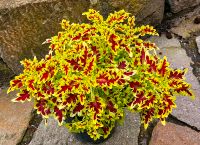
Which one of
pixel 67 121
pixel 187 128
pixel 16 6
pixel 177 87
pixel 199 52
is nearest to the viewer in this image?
pixel 177 87

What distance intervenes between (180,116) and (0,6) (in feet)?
5.09

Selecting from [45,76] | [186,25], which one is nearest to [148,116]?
[45,76]

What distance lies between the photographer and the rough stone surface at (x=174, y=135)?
2582mm

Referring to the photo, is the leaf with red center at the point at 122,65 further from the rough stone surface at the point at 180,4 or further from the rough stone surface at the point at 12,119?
the rough stone surface at the point at 180,4

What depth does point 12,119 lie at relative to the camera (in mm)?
2953

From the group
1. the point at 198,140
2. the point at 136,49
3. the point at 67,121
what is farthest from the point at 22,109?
the point at 198,140

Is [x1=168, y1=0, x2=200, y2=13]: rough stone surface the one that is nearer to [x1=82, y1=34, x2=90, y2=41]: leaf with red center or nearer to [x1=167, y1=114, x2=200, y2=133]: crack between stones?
[x1=167, y1=114, x2=200, y2=133]: crack between stones

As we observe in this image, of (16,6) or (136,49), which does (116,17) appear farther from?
(16,6)

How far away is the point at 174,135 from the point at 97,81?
85cm

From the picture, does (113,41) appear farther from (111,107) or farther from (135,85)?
(111,107)

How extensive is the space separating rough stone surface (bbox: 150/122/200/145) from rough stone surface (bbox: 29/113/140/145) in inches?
5.4

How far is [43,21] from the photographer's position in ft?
9.71

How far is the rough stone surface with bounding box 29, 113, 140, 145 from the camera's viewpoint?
2641 mm

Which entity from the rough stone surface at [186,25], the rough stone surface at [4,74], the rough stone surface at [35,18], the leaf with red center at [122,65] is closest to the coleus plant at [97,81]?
the leaf with red center at [122,65]
